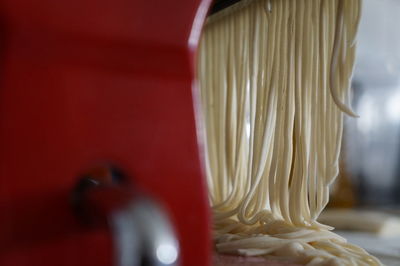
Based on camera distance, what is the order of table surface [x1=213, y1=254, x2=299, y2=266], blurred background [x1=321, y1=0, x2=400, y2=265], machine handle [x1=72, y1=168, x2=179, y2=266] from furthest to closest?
blurred background [x1=321, y1=0, x2=400, y2=265] → table surface [x1=213, y1=254, x2=299, y2=266] → machine handle [x1=72, y1=168, x2=179, y2=266]

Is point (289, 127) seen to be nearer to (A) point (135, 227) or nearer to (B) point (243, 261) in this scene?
(B) point (243, 261)

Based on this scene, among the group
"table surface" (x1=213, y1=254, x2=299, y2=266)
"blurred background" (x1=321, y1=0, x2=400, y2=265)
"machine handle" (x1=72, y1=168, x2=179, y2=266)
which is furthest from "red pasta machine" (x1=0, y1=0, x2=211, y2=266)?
"blurred background" (x1=321, y1=0, x2=400, y2=265)

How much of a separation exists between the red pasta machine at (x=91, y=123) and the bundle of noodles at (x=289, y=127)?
13.4 inches

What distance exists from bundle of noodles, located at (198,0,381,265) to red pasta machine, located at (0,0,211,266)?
34 centimetres

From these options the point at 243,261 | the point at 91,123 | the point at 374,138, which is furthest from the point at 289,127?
the point at 374,138

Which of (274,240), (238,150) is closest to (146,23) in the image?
(274,240)

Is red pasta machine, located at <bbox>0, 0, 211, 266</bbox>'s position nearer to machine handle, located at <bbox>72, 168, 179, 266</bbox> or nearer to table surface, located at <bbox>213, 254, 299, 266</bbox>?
machine handle, located at <bbox>72, 168, 179, 266</bbox>

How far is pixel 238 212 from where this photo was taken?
2.49 feet

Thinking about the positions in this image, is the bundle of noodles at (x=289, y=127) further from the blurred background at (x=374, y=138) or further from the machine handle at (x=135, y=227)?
the blurred background at (x=374, y=138)

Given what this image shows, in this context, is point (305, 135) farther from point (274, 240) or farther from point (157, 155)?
point (157, 155)

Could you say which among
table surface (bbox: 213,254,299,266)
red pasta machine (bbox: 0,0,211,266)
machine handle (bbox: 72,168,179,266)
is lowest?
table surface (bbox: 213,254,299,266)

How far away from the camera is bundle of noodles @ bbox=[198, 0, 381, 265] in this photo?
650 millimetres

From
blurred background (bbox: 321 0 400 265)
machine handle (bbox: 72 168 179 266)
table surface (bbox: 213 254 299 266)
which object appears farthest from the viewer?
blurred background (bbox: 321 0 400 265)

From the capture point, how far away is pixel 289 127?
71cm
